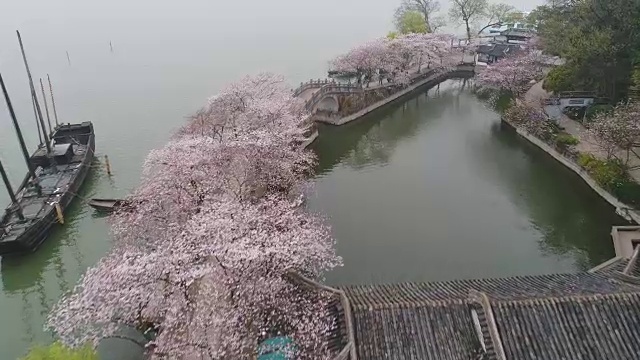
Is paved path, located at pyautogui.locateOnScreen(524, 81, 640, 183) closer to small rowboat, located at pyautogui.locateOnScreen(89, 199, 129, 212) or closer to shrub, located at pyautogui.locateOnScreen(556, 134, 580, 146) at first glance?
shrub, located at pyautogui.locateOnScreen(556, 134, 580, 146)

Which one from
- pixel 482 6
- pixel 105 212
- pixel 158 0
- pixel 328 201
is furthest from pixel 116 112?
pixel 158 0

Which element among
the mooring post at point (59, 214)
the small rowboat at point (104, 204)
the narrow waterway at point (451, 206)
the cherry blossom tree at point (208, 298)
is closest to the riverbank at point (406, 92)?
the narrow waterway at point (451, 206)

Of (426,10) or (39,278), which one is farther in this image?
(426,10)

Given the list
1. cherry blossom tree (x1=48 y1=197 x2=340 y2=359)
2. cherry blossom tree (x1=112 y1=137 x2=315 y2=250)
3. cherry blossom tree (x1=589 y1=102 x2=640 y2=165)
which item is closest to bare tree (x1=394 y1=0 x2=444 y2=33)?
cherry blossom tree (x1=589 y1=102 x2=640 y2=165)

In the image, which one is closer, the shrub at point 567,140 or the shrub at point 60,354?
the shrub at point 60,354

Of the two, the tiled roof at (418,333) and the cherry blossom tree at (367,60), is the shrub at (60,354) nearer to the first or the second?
the tiled roof at (418,333)

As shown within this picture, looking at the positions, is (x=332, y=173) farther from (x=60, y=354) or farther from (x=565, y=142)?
(x=60, y=354)

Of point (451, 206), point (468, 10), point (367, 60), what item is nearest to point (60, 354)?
point (451, 206)
